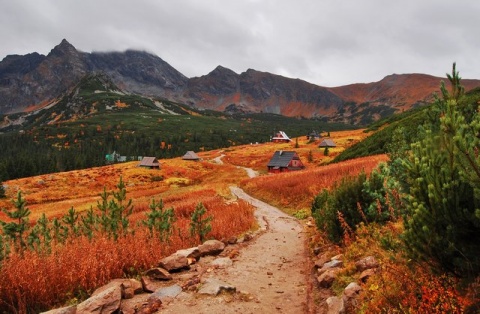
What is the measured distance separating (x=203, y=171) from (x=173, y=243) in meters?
78.0

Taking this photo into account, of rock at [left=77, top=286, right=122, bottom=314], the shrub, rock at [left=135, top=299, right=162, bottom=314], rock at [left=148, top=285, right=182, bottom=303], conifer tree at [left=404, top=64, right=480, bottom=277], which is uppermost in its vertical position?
conifer tree at [left=404, top=64, right=480, bottom=277]

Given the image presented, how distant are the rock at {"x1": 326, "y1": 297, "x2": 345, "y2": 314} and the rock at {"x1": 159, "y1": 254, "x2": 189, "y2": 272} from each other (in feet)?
14.3

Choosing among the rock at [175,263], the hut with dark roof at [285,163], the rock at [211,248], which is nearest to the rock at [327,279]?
the rock at [175,263]

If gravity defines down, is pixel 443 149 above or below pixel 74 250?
above

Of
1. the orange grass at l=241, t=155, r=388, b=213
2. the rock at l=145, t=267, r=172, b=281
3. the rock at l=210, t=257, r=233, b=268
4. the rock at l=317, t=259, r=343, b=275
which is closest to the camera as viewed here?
the rock at l=145, t=267, r=172, b=281

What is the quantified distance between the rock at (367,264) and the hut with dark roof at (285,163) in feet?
221

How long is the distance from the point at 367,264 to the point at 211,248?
18.5 ft

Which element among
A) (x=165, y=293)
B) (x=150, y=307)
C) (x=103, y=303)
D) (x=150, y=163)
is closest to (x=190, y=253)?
(x=165, y=293)

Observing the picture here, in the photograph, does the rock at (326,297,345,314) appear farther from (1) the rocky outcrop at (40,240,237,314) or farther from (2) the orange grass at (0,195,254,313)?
(2) the orange grass at (0,195,254,313)

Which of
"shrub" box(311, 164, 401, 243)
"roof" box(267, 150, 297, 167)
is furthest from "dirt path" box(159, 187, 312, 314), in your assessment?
"roof" box(267, 150, 297, 167)

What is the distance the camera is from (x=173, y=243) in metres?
12.0

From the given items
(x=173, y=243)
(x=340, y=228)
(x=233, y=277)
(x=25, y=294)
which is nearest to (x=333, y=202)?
(x=340, y=228)

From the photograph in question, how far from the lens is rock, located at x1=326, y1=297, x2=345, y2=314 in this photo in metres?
6.44

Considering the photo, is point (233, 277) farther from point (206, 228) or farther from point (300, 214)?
point (300, 214)
